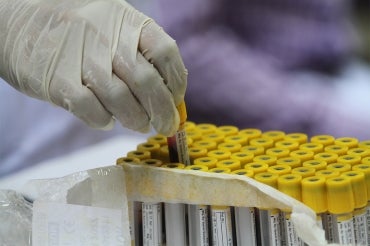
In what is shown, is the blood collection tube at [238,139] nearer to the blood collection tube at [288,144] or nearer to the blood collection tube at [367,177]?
the blood collection tube at [288,144]

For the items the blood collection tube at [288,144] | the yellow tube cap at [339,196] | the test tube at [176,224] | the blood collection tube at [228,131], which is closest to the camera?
the yellow tube cap at [339,196]

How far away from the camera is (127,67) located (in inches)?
51.4

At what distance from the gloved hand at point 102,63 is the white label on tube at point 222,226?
0.53 feet

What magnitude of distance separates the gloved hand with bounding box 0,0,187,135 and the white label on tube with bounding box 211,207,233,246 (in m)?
0.16

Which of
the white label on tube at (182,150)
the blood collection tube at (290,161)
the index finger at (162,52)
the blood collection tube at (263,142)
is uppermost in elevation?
the index finger at (162,52)

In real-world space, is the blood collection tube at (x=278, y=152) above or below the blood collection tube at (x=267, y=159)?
above

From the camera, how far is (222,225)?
1.32 metres

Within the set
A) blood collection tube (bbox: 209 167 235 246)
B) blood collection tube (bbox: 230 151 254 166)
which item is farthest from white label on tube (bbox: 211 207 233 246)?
blood collection tube (bbox: 230 151 254 166)

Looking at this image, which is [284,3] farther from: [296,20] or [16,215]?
[16,215]

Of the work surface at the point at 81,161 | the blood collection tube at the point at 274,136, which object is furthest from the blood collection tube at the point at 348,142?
the work surface at the point at 81,161

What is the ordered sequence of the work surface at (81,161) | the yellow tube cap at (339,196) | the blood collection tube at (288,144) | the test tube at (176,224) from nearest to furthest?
1. the yellow tube cap at (339,196)
2. the test tube at (176,224)
3. the blood collection tube at (288,144)
4. the work surface at (81,161)

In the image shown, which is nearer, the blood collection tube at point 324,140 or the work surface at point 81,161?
the blood collection tube at point 324,140

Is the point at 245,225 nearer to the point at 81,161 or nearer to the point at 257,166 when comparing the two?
the point at 257,166

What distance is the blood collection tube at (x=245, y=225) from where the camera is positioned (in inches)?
51.7
